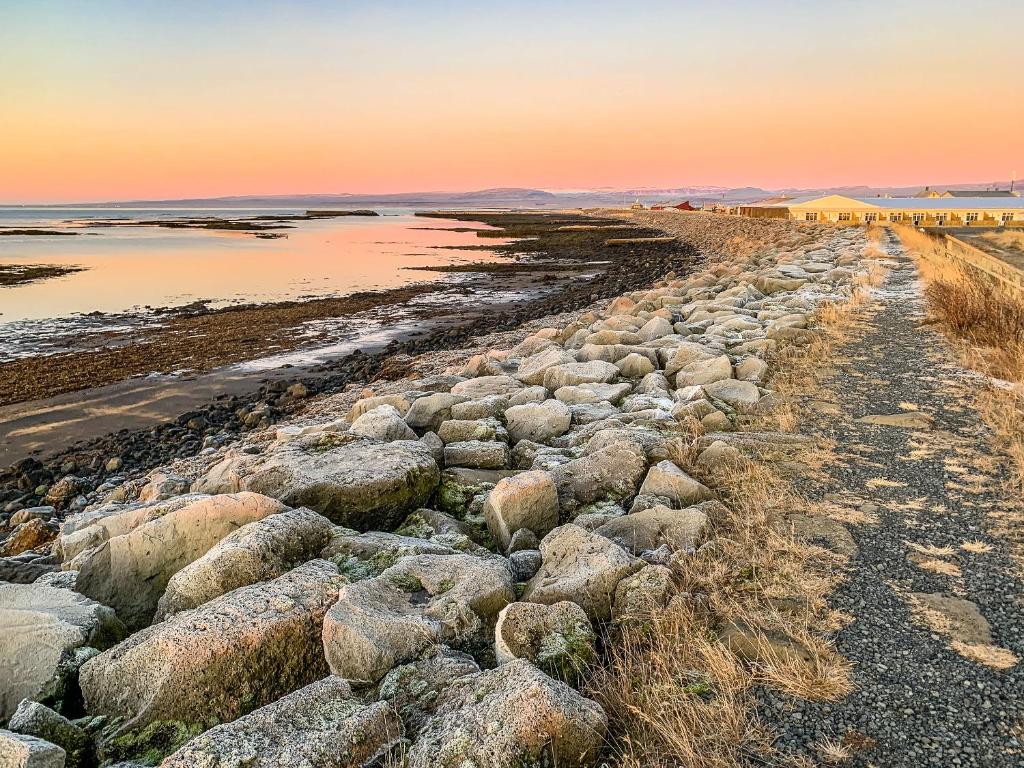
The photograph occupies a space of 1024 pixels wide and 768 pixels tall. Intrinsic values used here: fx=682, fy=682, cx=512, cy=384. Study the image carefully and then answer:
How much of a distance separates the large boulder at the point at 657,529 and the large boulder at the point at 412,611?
0.83 meters

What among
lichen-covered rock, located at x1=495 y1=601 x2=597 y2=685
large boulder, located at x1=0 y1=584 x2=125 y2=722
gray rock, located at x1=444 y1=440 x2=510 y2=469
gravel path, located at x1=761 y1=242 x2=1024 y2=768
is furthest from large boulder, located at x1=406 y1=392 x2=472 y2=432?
lichen-covered rock, located at x1=495 y1=601 x2=597 y2=685

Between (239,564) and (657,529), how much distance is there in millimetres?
2378

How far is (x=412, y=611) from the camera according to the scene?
3250 mm

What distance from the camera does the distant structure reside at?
4909cm

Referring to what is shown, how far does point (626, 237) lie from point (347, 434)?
48880mm

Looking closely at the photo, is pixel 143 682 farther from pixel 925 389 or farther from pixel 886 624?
pixel 925 389

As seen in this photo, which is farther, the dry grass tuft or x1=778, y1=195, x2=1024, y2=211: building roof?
x1=778, y1=195, x2=1024, y2=211: building roof

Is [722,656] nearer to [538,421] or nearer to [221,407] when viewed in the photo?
[538,421]

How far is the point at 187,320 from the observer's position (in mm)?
19078

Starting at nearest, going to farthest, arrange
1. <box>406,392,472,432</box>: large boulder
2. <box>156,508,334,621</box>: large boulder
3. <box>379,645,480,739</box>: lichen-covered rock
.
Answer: <box>379,645,480,739</box>: lichen-covered rock < <box>156,508,334,621</box>: large boulder < <box>406,392,472,432</box>: large boulder

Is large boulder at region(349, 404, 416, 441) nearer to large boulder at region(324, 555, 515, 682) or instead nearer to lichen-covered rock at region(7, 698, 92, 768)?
large boulder at region(324, 555, 515, 682)

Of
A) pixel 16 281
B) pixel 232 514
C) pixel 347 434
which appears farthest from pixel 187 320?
pixel 232 514

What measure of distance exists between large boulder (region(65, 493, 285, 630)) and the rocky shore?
0.5 inches

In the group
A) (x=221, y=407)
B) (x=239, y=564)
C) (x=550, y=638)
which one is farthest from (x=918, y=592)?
(x=221, y=407)
